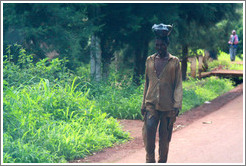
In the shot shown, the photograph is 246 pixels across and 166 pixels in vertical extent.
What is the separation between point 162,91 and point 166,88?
3.0 inches

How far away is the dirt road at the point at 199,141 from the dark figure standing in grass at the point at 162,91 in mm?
1046

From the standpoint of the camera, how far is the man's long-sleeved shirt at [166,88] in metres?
6.66

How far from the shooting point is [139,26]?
1312 cm

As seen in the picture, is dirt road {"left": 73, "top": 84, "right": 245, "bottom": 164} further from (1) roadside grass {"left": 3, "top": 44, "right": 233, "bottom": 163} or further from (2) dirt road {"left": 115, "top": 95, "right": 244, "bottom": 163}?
(1) roadside grass {"left": 3, "top": 44, "right": 233, "bottom": 163}

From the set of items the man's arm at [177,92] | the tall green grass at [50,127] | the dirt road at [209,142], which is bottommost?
the dirt road at [209,142]

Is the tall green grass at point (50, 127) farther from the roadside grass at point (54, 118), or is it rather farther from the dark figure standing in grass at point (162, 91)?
the dark figure standing in grass at point (162, 91)

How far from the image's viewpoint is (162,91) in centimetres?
667

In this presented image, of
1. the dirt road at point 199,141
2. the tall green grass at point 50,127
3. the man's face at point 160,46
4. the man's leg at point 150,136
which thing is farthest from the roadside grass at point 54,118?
the man's face at point 160,46

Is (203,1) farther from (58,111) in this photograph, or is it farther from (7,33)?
(58,111)

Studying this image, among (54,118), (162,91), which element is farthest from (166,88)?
(54,118)

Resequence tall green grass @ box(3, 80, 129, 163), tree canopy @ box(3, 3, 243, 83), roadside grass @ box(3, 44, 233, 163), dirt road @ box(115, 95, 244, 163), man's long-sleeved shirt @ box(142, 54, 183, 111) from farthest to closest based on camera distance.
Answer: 1. tree canopy @ box(3, 3, 243, 83)
2. dirt road @ box(115, 95, 244, 163)
3. roadside grass @ box(3, 44, 233, 163)
4. tall green grass @ box(3, 80, 129, 163)
5. man's long-sleeved shirt @ box(142, 54, 183, 111)

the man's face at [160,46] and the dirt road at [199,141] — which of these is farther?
the dirt road at [199,141]

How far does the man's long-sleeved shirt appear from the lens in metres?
6.66

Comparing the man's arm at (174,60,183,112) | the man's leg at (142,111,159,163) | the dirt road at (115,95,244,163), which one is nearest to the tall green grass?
the dirt road at (115,95,244,163)
